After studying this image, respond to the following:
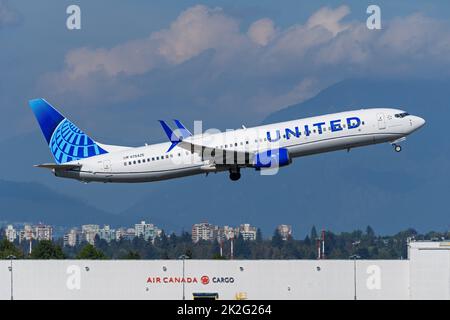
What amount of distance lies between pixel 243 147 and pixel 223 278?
1306 centimetres

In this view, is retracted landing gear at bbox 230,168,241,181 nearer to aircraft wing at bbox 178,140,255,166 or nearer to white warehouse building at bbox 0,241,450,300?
aircraft wing at bbox 178,140,255,166

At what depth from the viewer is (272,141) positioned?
3524 inches

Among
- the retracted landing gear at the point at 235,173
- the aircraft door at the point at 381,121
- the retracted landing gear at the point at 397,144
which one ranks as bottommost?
the retracted landing gear at the point at 235,173

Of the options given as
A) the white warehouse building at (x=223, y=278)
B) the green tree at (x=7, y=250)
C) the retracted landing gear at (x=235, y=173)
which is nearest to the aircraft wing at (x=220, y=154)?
the retracted landing gear at (x=235, y=173)

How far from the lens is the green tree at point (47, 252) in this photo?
169000mm

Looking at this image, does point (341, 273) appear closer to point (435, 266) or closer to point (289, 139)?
point (435, 266)

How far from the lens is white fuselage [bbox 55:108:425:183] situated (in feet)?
292

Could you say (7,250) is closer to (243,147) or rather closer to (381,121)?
(243,147)

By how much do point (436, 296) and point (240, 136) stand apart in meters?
22.0

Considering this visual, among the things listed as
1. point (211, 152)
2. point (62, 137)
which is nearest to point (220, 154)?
point (211, 152)

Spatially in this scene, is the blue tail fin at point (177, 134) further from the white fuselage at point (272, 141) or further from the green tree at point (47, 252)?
the green tree at point (47, 252)
